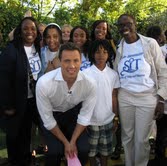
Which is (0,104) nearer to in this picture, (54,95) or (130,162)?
(54,95)

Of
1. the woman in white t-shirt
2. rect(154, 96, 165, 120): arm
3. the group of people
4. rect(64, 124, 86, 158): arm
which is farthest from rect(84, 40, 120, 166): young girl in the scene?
rect(154, 96, 165, 120): arm

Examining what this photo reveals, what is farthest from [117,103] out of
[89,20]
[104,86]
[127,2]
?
[127,2]

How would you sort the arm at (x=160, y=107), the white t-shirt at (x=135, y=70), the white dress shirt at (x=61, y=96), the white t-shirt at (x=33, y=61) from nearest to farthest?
the white dress shirt at (x=61, y=96)
the white t-shirt at (x=135, y=70)
the arm at (x=160, y=107)
the white t-shirt at (x=33, y=61)

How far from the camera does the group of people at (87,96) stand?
3.77 metres

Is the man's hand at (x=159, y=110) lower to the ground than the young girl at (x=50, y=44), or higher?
lower

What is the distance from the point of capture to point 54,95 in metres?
3.73

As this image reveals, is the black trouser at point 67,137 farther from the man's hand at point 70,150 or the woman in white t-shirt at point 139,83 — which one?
the woman in white t-shirt at point 139,83

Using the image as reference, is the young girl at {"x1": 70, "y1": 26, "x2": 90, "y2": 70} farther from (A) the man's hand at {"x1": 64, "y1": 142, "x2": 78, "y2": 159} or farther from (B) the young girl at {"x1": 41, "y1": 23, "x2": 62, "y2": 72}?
(A) the man's hand at {"x1": 64, "y1": 142, "x2": 78, "y2": 159}

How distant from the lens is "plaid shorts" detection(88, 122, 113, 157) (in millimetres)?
4125

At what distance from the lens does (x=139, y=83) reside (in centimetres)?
408

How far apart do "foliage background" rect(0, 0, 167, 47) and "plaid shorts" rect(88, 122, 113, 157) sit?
5838 mm

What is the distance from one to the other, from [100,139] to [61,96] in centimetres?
83

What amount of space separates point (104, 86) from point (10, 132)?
4.53ft

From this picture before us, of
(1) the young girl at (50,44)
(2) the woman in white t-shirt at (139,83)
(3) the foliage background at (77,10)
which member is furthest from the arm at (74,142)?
(3) the foliage background at (77,10)
